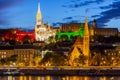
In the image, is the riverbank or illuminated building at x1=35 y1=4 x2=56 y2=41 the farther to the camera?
illuminated building at x1=35 y1=4 x2=56 y2=41

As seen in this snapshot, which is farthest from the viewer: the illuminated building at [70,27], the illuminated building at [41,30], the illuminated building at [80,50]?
the illuminated building at [41,30]

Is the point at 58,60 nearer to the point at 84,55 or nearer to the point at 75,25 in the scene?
the point at 84,55

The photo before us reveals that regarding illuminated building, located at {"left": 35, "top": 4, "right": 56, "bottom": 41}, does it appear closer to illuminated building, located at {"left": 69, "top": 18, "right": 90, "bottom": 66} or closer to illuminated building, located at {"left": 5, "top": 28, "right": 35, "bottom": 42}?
illuminated building, located at {"left": 5, "top": 28, "right": 35, "bottom": 42}

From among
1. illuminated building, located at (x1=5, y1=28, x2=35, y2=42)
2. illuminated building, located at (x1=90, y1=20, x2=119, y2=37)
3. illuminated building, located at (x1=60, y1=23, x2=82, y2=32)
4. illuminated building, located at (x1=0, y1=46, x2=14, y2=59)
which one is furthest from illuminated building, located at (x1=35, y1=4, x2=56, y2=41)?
illuminated building, located at (x1=0, y1=46, x2=14, y2=59)

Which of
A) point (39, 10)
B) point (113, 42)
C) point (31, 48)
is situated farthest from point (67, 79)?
point (39, 10)

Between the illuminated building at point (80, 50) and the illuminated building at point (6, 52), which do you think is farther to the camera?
the illuminated building at point (6, 52)

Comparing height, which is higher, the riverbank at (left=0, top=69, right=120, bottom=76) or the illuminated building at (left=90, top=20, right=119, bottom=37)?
the illuminated building at (left=90, top=20, right=119, bottom=37)

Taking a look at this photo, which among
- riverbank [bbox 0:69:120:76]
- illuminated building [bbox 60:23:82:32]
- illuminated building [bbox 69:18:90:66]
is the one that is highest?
illuminated building [bbox 60:23:82:32]

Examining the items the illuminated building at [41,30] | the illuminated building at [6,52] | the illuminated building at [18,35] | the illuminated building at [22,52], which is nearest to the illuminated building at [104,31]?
the illuminated building at [41,30]

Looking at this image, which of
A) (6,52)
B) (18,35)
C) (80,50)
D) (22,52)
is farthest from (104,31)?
(80,50)

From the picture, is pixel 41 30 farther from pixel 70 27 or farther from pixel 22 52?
pixel 22 52

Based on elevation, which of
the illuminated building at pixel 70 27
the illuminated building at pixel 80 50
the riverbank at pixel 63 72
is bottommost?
the riverbank at pixel 63 72

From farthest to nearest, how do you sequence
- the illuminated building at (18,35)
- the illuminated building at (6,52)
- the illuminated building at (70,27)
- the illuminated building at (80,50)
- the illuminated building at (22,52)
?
the illuminated building at (70,27), the illuminated building at (18,35), the illuminated building at (6,52), the illuminated building at (22,52), the illuminated building at (80,50)

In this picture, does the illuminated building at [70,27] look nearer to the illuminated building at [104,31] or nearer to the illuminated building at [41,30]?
the illuminated building at [41,30]
